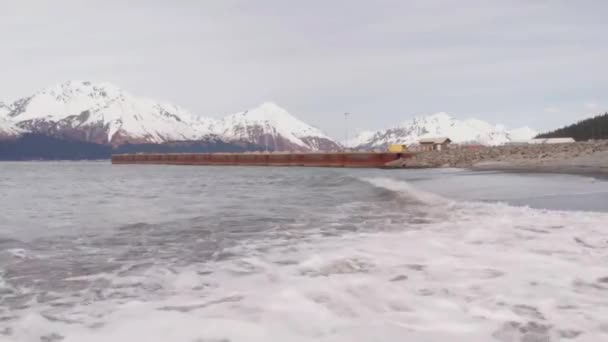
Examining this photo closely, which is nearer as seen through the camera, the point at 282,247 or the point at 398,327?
the point at 398,327

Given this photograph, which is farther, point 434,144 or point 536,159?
point 434,144

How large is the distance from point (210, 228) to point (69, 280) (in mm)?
5315

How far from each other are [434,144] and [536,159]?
5359cm

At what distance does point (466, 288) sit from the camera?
5934 millimetres

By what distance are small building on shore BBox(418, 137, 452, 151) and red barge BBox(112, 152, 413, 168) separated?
61.1ft

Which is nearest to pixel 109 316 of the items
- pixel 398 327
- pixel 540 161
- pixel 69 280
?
pixel 69 280

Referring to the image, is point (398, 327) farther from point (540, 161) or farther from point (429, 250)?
point (540, 161)

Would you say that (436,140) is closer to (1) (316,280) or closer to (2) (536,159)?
(2) (536,159)

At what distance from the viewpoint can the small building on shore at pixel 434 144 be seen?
342ft

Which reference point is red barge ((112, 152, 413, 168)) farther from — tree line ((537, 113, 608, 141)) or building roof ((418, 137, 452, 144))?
tree line ((537, 113, 608, 141))

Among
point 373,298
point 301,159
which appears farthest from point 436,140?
point 373,298

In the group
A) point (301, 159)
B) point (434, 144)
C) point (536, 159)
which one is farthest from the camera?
point (434, 144)

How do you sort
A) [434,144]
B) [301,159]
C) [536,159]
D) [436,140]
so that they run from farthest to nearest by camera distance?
1. [436,140]
2. [434,144]
3. [301,159]
4. [536,159]

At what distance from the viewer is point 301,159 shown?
333 feet
